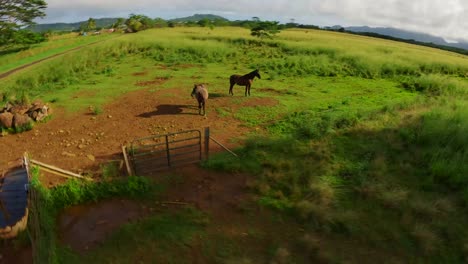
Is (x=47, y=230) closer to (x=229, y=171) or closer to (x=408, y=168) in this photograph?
(x=229, y=171)

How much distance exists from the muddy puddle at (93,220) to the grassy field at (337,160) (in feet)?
1.33

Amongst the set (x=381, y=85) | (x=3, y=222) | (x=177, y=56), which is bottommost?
(x=3, y=222)

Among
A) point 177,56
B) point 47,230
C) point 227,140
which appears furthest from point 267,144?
point 177,56

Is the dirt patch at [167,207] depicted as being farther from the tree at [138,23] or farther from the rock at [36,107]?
the tree at [138,23]

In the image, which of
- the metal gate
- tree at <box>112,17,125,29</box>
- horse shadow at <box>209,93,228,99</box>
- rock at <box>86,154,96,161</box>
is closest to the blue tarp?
rock at <box>86,154,96,161</box>

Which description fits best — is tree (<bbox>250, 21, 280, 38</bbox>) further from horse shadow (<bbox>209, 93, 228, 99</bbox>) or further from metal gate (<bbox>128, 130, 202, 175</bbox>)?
metal gate (<bbox>128, 130, 202, 175</bbox>)

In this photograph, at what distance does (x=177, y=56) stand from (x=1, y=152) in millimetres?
19717

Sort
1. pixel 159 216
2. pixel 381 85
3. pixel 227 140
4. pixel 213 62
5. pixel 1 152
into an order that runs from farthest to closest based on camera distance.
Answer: pixel 213 62 < pixel 381 85 < pixel 227 140 < pixel 1 152 < pixel 159 216

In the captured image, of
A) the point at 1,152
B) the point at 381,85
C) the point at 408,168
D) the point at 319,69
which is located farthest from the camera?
the point at 319,69

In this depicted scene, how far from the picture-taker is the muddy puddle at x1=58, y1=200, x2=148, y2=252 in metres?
6.93

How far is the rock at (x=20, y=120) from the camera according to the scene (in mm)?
12484

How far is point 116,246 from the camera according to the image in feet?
21.8

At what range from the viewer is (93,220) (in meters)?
7.52

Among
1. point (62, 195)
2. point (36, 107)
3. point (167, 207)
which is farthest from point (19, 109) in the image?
point (167, 207)
